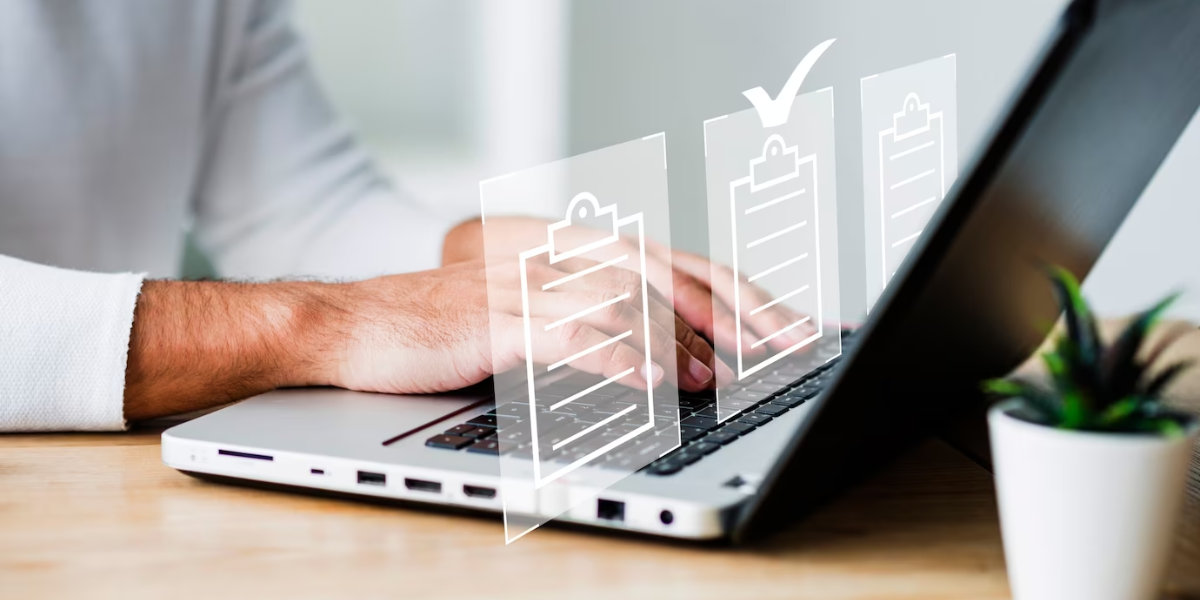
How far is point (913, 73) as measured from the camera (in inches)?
32.4

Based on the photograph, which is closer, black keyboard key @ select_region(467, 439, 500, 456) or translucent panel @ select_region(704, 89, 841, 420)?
black keyboard key @ select_region(467, 439, 500, 456)

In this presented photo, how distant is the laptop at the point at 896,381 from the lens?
1.22 ft

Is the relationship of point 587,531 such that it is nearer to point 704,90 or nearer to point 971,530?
point 971,530

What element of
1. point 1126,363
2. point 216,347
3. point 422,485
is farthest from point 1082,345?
point 216,347

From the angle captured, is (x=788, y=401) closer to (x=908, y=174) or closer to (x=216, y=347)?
(x=908, y=174)

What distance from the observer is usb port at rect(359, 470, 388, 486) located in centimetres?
51

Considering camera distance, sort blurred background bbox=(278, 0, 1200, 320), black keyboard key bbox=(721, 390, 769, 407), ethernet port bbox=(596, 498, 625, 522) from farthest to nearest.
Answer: blurred background bbox=(278, 0, 1200, 320)
black keyboard key bbox=(721, 390, 769, 407)
ethernet port bbox=(596, 498, 625, 522)

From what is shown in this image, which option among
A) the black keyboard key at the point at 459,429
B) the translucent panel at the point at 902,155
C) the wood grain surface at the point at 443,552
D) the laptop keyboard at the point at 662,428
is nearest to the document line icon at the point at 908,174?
the translucent panel at the point at 902,155

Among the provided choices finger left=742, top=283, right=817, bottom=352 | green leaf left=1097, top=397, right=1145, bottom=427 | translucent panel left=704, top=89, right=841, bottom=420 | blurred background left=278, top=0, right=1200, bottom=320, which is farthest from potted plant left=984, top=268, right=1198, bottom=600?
blurred background left=278, top=0, right=1200, bottom=320

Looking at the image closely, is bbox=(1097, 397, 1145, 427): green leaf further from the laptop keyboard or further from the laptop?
the laptop keyboard

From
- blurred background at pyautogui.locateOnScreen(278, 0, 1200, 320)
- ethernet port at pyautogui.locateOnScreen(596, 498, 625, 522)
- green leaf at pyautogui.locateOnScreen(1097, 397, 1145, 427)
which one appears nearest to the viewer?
green leaf at pyautogui.locateOnScreen(1097, 397, 1145, 427)

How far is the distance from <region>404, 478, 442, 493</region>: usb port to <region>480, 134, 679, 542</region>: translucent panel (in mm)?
37

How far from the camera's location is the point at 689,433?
57cm

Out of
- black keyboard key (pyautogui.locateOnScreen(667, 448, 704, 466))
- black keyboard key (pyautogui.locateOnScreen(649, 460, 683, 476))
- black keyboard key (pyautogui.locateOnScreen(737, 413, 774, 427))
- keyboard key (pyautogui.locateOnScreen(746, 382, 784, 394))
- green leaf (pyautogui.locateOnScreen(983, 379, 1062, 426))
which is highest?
green leaf (pyautogui.locateOnScreen(983, 379, 1062, 426))
